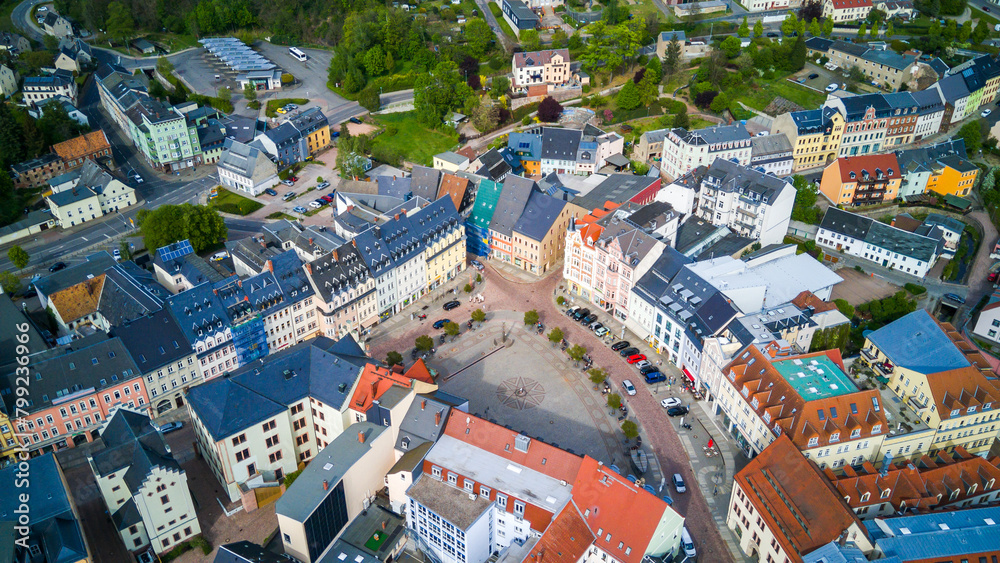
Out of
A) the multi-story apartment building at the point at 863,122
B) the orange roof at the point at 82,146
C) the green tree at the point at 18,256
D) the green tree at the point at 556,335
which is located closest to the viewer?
the green tree at the point at 556,335

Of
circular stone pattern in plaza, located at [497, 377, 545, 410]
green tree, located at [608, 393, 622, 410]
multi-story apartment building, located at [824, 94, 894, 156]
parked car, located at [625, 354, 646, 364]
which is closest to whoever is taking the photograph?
green tree, located at [608, 393, 622, 410]

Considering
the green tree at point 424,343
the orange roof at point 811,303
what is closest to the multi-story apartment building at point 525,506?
the green tree at point 424,343

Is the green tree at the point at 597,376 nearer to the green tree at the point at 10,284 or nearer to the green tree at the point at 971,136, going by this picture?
the green tree at the point at 10,284

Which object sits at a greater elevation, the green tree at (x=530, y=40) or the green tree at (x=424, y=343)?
the green tree at (x=530, y=40)

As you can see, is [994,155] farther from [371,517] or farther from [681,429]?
[371,517]

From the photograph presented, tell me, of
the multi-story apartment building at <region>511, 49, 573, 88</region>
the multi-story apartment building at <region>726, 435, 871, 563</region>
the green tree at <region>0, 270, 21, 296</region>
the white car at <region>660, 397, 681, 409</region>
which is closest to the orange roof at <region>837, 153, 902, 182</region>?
the white car at <region>660, 397, 681, 409</region>

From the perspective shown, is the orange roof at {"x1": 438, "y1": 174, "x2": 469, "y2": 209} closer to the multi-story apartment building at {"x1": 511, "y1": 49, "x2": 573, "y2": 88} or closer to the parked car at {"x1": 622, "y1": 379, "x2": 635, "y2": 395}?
the parked car at {"x1": 622, "y1": 379, "x2": 635, "y2": 395}
